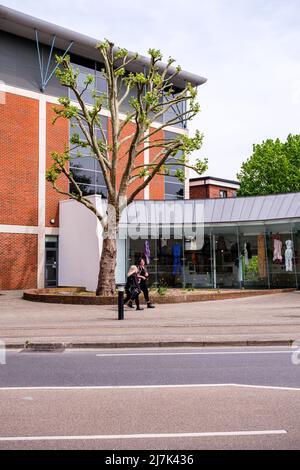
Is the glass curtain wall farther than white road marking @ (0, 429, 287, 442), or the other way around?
the glass curtain wall

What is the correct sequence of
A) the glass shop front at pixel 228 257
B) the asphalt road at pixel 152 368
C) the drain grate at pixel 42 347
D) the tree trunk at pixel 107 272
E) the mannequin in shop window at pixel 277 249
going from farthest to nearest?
the mannequin in shop window at pixel 277 249
the glass shop front at pixel 228 257
the tree trunk at pixel 107 272
the drain grate at pixel 42 347
the asphalt road at pixel 152 368

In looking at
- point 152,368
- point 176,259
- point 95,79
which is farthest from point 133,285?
point 95,79

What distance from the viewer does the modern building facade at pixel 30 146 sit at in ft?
93.8

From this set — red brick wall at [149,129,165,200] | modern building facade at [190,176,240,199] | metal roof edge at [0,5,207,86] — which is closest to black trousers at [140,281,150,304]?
metal roof edge at [0,5,207,86]

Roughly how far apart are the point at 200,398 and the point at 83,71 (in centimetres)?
2919

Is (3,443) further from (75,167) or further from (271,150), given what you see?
(271,150)

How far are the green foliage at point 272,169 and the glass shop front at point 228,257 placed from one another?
19.7 meters

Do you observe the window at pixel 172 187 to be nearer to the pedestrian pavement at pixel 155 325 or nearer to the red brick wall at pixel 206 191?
the red brick wall at pixel 206 191

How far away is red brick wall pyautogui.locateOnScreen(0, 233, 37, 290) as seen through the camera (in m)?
28.2

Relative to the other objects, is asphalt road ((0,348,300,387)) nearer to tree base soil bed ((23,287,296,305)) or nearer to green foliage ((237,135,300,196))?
tree base soil bed ((23,287,296,305))

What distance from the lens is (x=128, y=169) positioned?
22.3 meters

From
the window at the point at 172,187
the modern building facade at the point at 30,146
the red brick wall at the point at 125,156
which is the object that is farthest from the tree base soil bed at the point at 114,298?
the window at the point at 172,187

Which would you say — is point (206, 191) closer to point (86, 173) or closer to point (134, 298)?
point (86, 173)

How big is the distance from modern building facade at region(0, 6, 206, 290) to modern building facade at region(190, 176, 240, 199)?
23158mm
